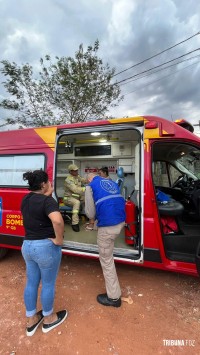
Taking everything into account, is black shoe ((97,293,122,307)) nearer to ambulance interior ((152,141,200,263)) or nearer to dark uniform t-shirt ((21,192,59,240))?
ambulance interior ((152,141,200,263))

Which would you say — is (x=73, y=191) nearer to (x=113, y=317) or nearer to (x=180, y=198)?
(x=180, y=198)

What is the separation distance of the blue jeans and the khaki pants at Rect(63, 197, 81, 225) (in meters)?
2.24

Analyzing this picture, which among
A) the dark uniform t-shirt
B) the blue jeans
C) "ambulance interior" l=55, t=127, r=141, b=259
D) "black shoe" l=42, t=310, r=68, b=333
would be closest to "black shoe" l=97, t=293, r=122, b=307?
"black shoe" l=42, t=310, r=68, b=333

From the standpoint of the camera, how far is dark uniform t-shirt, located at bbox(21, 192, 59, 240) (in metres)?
1.94

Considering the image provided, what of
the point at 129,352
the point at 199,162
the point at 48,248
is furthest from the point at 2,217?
the point at 199,162

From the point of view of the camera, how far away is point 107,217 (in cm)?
247

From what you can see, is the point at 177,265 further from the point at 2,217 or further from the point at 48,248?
the point at 2,217

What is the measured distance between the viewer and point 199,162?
335cm

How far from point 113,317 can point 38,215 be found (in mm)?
1516

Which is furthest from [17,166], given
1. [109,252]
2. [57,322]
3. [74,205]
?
[57,322]

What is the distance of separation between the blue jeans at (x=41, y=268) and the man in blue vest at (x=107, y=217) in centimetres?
60

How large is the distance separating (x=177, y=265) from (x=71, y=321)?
1.43m

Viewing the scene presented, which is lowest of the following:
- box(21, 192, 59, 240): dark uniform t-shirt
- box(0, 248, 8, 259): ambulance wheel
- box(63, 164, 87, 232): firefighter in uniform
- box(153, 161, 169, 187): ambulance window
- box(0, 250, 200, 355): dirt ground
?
box(0, 250, 200, 355): dirt ground

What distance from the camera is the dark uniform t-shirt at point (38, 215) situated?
194 cm
